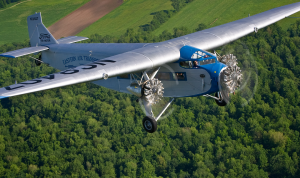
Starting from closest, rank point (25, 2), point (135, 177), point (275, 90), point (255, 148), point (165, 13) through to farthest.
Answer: point (135, 177), point (255, 148), point (275, 90), point (165, 13), point (25, 2)

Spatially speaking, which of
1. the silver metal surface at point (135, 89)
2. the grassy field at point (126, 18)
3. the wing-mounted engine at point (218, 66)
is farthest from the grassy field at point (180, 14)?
the silver metal surface at point (135, 89)

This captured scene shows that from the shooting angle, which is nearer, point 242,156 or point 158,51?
point 158,51

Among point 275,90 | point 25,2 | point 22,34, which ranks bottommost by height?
point 275,90

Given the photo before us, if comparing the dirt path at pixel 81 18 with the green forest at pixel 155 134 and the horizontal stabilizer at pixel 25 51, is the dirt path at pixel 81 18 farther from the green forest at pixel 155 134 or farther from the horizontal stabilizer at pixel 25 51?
the horizontal stabilizer at pixel 25 51

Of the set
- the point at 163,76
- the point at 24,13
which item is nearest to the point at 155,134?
the point at 24,13

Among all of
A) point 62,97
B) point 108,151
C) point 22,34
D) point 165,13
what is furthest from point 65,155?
point 165,13

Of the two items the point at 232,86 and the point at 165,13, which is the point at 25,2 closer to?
the point at 165,13

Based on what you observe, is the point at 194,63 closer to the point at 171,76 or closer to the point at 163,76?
the point at 171,76
